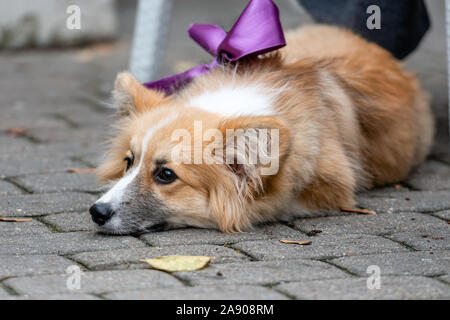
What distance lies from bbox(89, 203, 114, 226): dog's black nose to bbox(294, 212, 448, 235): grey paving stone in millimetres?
947

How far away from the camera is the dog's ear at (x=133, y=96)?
418 centimetres

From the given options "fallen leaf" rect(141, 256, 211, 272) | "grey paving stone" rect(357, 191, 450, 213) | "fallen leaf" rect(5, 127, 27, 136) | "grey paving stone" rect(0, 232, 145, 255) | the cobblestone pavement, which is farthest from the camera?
"fallen leaf" rect(5, 127, 27, 136)

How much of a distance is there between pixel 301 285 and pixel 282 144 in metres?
0.86

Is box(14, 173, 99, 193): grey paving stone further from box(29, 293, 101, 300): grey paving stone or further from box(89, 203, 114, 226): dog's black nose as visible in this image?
box(29, 293, 101, 300): grey paving stone

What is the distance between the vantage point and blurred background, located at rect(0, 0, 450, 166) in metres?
5.62

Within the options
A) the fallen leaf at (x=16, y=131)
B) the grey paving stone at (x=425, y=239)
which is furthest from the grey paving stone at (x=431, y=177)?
the fallen leaf at (x=16, y=131)

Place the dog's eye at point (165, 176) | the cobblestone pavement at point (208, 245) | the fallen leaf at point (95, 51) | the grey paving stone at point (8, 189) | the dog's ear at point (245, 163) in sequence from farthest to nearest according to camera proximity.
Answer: the fallen leaf at point (95, 51)
the grey paving stone at point (8, 189)
the dog's eye at point (165, 176)
the dog's ear at point (245, 163)
the cobblestone pavement at point (208, 245)

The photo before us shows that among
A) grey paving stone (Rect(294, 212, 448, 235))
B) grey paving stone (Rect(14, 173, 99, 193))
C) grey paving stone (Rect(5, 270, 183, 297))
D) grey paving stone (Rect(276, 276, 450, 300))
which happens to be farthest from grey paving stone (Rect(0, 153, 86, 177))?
grey paving stone (Rect(276, 276, 450, 300))

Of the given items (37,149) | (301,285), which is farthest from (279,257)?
(37,149)

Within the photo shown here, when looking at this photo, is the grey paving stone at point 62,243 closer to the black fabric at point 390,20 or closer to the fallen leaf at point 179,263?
the fallen leaf at point 179,263

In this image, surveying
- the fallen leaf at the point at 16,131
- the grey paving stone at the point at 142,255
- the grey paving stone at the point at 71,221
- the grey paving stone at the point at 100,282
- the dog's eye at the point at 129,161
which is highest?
the dog's eye at the point at 129,161

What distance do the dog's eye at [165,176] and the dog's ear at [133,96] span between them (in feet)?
2.02

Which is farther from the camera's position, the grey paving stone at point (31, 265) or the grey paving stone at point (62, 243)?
the grey paving stone at point (62, 243)
